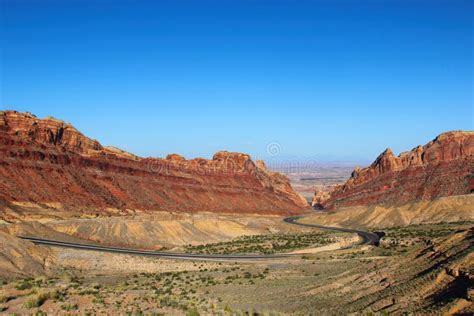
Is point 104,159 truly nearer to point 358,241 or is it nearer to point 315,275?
point 358,241

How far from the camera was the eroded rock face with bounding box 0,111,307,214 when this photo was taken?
248 ft

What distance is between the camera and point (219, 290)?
28.1 m

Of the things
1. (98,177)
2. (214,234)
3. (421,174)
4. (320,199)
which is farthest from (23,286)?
(320,199)

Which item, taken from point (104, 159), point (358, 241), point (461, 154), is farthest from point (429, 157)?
point (104, 159)

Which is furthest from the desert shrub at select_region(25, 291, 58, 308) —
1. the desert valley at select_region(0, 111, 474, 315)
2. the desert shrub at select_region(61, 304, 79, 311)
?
the desert shrub at select_region(61, 304, 79, 311)

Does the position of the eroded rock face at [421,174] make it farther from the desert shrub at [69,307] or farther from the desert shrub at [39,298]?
the desert shrub at [69,307]

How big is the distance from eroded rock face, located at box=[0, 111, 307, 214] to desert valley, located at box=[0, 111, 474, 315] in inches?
11.2

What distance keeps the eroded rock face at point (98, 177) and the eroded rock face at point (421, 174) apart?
89.7ft

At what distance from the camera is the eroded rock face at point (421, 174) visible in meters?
113

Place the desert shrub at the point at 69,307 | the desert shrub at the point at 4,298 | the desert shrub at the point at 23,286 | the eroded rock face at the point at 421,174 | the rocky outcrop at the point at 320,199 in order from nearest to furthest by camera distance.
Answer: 1. the desert shrub at the point at 69,307
2. the desert shrub at the point at 4,298
3. the desert shrub at the point at 23,286
4. the eroded rock face at the point at 421,174
5. the rocky outcrop at the point at 320,199

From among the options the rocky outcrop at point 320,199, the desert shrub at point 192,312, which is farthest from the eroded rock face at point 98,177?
the desert shrub at point 192,312

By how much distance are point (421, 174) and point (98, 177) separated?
266 ft

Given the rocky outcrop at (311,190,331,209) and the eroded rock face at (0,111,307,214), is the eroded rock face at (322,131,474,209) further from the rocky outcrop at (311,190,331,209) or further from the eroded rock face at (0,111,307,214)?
the eroded rock face at (0,111,307,214)

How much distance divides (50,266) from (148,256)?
28.4 feet
